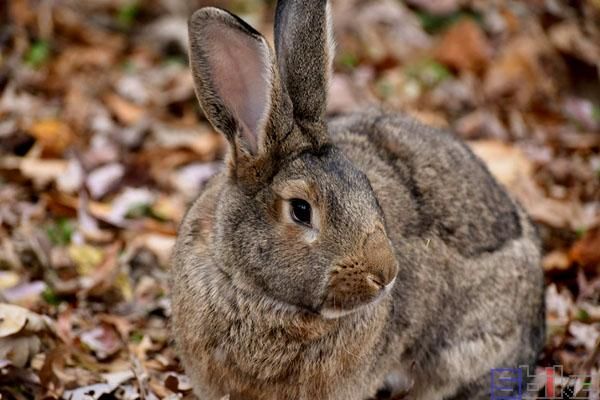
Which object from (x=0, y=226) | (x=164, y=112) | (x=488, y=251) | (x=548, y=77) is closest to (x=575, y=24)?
(x=548, y=77)

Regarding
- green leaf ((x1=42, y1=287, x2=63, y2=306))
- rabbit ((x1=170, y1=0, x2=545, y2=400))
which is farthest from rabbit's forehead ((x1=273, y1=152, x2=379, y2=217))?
green leaf ((x1=42, y1=287, x2=63, y2=306))

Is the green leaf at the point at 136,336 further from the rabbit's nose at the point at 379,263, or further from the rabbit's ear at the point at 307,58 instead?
the rabbit's nose at the point at 379,263

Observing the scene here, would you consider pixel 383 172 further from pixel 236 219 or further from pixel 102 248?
pixel 102 248

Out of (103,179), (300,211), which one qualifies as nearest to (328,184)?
(300,211)

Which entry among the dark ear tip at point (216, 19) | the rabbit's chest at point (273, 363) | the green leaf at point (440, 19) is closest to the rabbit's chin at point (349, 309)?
the rabbit's chest at point (273, 363)

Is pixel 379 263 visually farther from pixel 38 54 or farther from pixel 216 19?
pixel 38 54

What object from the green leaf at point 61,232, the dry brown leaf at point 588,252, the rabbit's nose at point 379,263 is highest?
the rabbit's nose at point 379,263
